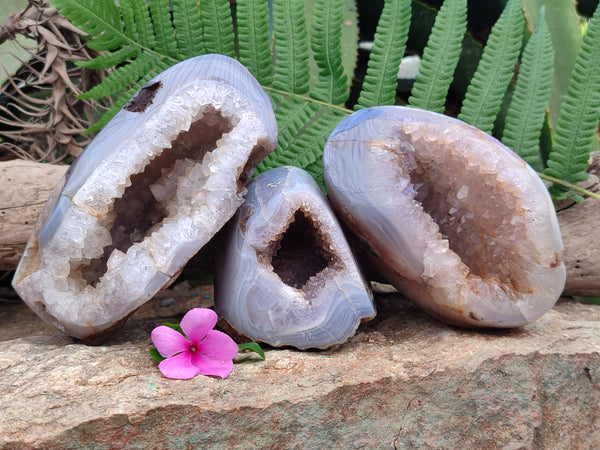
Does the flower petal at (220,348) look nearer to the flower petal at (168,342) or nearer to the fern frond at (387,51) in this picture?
the flower petal at (168,342)

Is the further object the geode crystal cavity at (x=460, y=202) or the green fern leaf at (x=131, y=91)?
the green fern leaf at (x=131, y=91)

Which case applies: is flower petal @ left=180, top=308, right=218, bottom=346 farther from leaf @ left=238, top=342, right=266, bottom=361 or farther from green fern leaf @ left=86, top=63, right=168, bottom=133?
green fern leaf @ left=86, top=63, right=168, bottom=133

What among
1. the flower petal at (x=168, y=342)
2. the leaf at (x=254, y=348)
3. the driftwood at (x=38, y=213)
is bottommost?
the driftwood at (x=38, y=213)

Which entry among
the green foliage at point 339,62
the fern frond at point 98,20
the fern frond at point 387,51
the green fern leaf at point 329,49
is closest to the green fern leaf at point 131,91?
the green foliage at point 339,62

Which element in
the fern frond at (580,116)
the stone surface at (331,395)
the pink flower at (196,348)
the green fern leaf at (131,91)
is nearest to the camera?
the stone surface at (331,395)

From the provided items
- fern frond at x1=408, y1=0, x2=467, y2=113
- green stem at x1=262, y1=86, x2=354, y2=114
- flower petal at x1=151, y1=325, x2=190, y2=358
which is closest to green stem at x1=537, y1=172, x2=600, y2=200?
fern frond at x1=408, y1=0, x2=467, y2=113

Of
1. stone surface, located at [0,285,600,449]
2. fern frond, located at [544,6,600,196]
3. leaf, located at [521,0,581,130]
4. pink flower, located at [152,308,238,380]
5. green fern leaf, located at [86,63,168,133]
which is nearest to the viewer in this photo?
stone surface, located at [0,285,600,449]
